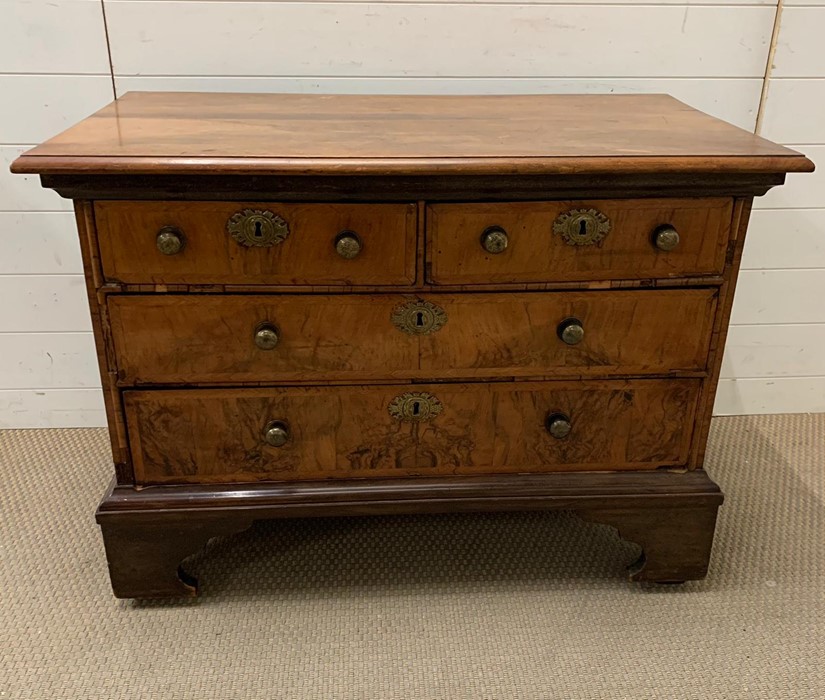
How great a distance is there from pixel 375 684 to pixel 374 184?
31.6 inches

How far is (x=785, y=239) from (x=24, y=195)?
5.86ft

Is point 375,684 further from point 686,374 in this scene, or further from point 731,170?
point 731,170

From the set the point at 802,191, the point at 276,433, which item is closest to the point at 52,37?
the point at 276,433

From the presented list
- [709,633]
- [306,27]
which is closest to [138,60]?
[306,27]

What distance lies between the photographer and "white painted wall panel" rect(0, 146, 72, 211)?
174 centimetres

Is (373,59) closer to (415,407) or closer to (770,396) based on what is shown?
(415,407)

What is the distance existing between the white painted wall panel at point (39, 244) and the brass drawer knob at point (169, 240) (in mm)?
713

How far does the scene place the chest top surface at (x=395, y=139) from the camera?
1.12m

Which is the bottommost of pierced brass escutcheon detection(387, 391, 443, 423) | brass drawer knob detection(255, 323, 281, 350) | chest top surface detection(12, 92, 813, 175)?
pierced brass escutcheon detection(387, 391, 443, 423)

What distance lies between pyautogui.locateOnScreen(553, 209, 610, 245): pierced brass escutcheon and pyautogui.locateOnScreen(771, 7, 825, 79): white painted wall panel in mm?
832

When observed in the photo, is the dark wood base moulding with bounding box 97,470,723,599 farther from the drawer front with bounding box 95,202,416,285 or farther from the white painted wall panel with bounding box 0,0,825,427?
the white painted wall panel with bounding box 0,0,825,427

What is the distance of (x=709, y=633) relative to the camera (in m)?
1.39

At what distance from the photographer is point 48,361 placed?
1925mm

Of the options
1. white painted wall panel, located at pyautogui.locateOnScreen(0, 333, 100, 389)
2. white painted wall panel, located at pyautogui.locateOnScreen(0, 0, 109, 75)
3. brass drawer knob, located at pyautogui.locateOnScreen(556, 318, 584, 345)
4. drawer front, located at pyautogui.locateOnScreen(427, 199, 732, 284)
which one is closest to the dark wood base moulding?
brass drawer knob, located at pyautogui.locateOnScreen(556, 318, 584, 345)
